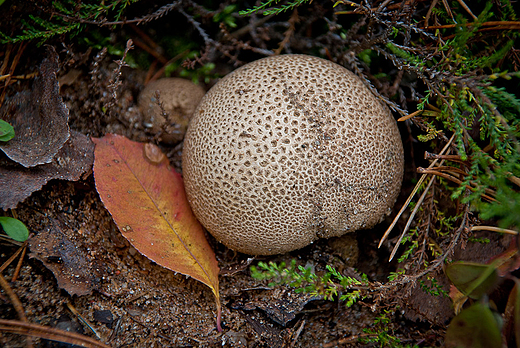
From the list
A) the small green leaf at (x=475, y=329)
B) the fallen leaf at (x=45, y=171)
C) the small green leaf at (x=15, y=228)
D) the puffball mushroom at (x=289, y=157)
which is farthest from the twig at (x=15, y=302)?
the small green leaf at (x=475, y=329)

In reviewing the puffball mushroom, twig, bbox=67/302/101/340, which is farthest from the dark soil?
the puffball mushroom

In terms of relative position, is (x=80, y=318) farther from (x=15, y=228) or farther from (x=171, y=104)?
(x=171, y=104)

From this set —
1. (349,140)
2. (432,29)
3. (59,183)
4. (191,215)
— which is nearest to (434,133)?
(349,140)

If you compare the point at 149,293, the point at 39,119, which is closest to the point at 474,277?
the point at 149,293

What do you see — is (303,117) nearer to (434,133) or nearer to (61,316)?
(434,133)

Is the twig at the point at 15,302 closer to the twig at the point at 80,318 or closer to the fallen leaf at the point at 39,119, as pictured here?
the twig at the point at 80,318

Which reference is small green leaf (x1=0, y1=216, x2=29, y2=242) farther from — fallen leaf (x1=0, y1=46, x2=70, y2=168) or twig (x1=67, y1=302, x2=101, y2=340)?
twig (x1=67, y1=302, x2=101, y2=340)
